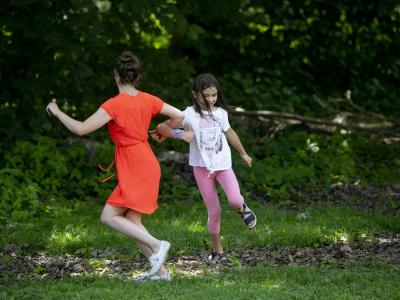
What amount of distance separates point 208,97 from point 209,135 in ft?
1.12

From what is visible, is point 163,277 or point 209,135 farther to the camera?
point 209,135

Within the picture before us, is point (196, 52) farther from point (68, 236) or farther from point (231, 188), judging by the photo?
point (231, 188)

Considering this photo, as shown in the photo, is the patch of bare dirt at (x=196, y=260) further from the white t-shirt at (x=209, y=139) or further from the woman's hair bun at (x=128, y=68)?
the woman's hair bun at (x=128, y=68)

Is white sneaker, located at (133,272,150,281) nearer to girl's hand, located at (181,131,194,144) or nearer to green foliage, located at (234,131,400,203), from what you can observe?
girl's hand, located at (181,131,194,144)

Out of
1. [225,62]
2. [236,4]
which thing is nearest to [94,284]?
[236,4]

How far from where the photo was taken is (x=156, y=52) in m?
12.1

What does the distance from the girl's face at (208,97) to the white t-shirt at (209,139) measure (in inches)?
3.2

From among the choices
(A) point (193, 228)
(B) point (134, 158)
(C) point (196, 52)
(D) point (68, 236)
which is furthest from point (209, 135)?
(C) point (196, 52)

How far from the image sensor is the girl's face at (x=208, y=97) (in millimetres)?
7094

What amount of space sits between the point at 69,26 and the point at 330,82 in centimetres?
758

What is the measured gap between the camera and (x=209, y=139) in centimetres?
712

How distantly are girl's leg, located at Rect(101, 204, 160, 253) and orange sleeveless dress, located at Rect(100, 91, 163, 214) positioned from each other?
0.08m

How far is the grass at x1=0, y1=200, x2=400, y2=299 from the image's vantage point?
6.17 m

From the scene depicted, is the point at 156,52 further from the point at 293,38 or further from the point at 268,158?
the point at 293,38
